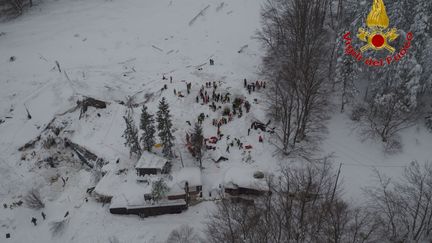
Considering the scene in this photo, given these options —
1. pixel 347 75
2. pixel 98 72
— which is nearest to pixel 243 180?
pixel 347 75

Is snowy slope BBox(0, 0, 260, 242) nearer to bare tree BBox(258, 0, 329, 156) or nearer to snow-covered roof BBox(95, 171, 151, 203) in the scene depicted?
snow-covered roof BBox(95, 171, 151, 203)

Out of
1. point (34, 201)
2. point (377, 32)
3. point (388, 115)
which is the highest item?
point (377, 32)

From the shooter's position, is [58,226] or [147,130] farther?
[147,130]

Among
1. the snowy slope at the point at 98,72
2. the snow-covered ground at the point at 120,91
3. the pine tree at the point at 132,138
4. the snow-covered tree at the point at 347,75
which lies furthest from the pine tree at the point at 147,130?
the snow-covered tree at the point at 347,75

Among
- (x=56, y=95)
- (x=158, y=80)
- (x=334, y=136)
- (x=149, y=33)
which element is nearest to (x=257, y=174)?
(x=334, y=136)

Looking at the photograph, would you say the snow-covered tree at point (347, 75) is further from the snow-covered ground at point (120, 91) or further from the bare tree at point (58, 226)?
the bare tree at point (58, 226)

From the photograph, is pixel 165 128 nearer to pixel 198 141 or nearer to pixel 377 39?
pixel 198 141
